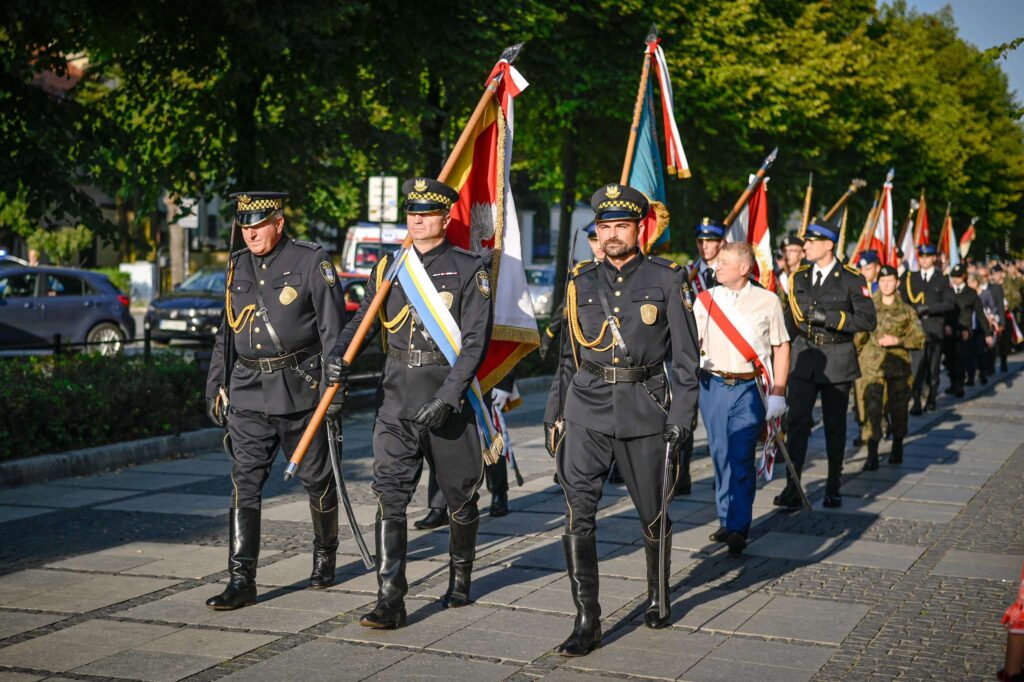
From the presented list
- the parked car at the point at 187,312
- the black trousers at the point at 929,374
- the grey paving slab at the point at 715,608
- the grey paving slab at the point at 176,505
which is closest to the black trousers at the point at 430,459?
the grey paving slab at the point at 715,608

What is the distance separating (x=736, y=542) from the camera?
810cm

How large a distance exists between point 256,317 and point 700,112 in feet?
69.5

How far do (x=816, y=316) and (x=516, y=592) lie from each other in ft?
13.6

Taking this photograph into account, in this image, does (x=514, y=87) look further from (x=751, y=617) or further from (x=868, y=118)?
(x=868, y=118)

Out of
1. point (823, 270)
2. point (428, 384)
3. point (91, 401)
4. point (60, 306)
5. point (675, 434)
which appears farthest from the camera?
point (60, 306)

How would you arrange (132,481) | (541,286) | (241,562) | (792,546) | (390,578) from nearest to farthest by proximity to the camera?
(390,578)
(241,562)
(792,546)
(132,481)
(541,286)

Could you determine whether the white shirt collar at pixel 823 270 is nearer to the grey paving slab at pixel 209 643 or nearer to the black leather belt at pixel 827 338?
the black leather belt at pixel 827 338

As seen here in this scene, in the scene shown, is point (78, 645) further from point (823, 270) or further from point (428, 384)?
point (823, 270)

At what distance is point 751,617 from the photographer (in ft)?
22.0

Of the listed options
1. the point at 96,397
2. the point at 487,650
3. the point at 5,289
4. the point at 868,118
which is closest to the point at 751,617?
the point at 487,650

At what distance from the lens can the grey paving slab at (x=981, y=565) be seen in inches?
307

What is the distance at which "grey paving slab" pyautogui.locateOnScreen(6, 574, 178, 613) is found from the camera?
670 centimetres

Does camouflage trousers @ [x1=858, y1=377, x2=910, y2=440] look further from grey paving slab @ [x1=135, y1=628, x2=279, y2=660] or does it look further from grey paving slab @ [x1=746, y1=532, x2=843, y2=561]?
grey paving slab @ [x1=135, y1=628, x2=279, y2=660]

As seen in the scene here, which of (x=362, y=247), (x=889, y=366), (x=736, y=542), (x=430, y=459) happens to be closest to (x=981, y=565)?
(x=736, y=542)
